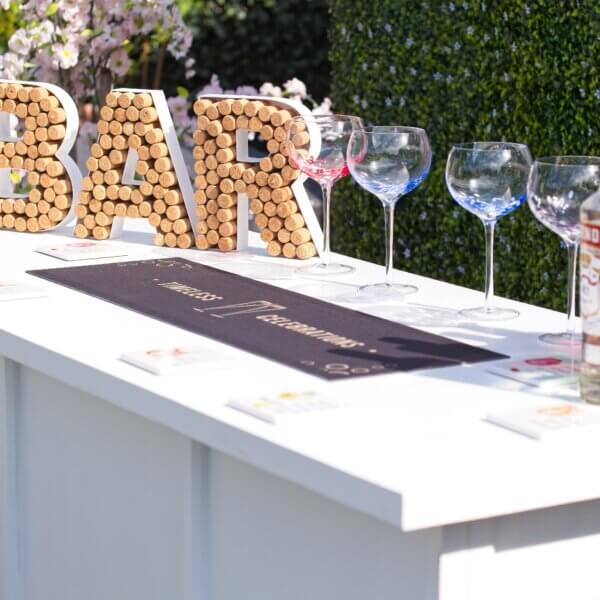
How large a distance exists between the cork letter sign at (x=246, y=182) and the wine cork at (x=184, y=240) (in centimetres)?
3

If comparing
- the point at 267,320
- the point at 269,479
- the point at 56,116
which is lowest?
the point at 269,479

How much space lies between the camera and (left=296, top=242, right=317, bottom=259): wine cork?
2.91 meters

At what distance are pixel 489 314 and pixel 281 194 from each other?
0.70 m

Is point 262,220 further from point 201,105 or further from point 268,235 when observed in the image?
point 201,105

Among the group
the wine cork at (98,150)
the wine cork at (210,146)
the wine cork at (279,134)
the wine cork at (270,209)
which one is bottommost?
the wine cork at (270,209)

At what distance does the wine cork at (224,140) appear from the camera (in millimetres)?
3006

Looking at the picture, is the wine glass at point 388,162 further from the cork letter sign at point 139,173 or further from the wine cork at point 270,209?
the cork letter sign at point 139,173

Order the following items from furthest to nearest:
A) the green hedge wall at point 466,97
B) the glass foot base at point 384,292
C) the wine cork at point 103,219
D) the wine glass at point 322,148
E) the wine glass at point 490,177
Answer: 1. the green hedge wall at point 466,97
2. the wine cork at point 103,219
3. the wine glass at point 322,148
4. the glass foot base at point 384,292
5. the wine glass at point 490,177

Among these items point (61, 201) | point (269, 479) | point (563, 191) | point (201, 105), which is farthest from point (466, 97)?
point (269, 479)

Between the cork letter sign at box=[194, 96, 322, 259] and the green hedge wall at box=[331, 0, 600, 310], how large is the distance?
4.77ft

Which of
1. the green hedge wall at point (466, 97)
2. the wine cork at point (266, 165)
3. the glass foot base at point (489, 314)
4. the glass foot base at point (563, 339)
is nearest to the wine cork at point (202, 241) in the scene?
the wine cork at point (266, 165)

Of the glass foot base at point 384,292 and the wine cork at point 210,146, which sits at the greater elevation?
the wine cork at point 210,146

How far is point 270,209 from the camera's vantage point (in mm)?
2939

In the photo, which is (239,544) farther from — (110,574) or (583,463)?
(583,463)
